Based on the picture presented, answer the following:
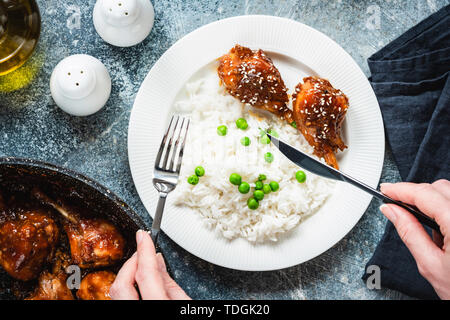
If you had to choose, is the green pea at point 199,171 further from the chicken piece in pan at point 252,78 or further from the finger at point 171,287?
the finger at point 171,287

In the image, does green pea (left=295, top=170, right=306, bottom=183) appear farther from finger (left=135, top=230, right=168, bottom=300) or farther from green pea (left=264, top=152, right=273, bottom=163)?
finger (left=135, top=230, right=168, bottom=300)

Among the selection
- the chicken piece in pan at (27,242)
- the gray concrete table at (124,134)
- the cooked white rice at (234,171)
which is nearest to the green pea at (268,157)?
the cooked white rice at (234,171)

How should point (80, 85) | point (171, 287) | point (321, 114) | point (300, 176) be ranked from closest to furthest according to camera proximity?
point (171, 287) → point (80, 85) → point (321, 114) → point (300, 176)

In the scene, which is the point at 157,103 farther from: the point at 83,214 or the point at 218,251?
the point at 218,251

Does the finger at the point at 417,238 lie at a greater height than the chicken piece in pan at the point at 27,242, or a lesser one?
greater

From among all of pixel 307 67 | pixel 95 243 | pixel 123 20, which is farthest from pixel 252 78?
pixel 95 243

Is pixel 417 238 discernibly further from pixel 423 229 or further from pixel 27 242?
pixel 27 242
